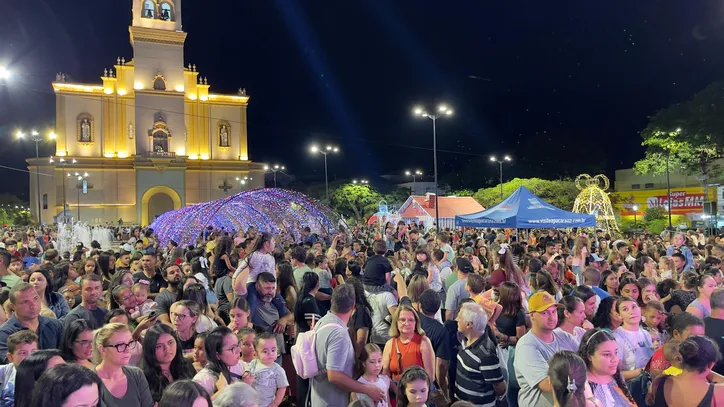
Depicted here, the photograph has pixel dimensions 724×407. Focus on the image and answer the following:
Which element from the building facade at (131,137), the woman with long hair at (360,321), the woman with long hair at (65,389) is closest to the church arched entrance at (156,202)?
the building facade at (131,137)

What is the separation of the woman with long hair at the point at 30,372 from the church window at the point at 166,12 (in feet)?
169

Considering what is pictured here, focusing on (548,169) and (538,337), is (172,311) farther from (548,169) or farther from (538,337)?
(548,169)

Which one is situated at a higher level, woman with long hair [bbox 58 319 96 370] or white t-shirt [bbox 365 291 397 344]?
woman with long hair [bbox 58 319 96 370]

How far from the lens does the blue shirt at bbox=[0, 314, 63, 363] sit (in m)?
4.39

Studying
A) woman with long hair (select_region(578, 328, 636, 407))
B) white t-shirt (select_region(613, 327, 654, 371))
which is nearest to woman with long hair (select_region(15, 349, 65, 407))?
woman with long hair (select_region(578, 328, 636, 407))

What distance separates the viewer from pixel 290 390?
5.54 meters

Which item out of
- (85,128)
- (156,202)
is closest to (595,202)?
(156,202)

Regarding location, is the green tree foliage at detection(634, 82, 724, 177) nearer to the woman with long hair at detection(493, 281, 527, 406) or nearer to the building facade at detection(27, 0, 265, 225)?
the woman with long hair at detection(493, 281, 527, 406)

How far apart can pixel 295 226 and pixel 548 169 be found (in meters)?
47.2

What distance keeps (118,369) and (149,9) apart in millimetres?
51594

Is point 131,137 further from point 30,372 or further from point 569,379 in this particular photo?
point 569,379

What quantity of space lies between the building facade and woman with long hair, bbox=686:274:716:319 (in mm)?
46954

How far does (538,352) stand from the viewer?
12.6 ft

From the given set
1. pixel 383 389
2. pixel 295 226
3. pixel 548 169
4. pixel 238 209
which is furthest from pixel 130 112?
pixel 383 389
